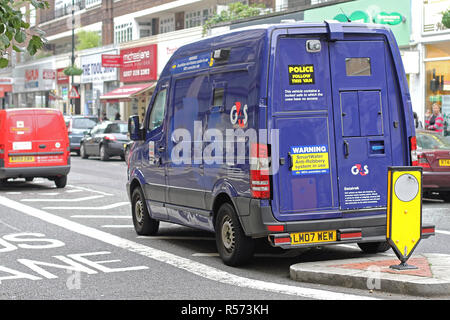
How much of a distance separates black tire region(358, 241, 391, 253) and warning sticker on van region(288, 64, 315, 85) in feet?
7.33

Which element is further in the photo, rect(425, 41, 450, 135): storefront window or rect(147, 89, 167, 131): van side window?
rect(425, 41, 450, 135): storefront window

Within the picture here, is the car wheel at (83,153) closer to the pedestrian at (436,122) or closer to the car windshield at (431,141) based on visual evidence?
the pedestrian at (436,122)

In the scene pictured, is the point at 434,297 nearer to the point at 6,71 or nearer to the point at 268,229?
the point at 268,229

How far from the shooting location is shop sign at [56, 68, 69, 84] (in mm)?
62053

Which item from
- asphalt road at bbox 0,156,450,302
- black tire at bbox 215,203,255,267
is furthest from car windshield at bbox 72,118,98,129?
black tire at bbox 215,203,255,267

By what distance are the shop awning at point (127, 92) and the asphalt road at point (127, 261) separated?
3009 cm

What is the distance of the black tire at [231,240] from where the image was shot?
8.73 m

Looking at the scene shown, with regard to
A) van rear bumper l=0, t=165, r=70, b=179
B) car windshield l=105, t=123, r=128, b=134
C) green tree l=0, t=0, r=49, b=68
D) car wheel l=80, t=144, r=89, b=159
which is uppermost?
green tree l=0, t=0, r=49, b=68

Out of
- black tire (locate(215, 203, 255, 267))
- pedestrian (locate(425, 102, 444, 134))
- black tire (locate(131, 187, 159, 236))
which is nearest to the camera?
black tire (locate(215, 203, 255, 267))

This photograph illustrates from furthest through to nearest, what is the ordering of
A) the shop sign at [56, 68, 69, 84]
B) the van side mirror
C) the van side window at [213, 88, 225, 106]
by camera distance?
1. the shop sign at [56, 68, 69, 84]
2. the van side mirror
3. the van side window at [213, 88, 225, 106]

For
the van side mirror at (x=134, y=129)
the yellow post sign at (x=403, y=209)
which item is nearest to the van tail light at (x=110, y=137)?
the van side mirror at (x=134, y=129)

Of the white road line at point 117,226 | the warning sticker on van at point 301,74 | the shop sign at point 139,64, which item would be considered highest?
the shop sign at point 139,64

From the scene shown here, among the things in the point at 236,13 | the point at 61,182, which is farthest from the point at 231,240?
the point at 236,13

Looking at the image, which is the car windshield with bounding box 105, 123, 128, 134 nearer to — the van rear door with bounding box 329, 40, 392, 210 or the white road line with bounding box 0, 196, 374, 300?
the white road line with bounding box 0, 196, 374, 300
